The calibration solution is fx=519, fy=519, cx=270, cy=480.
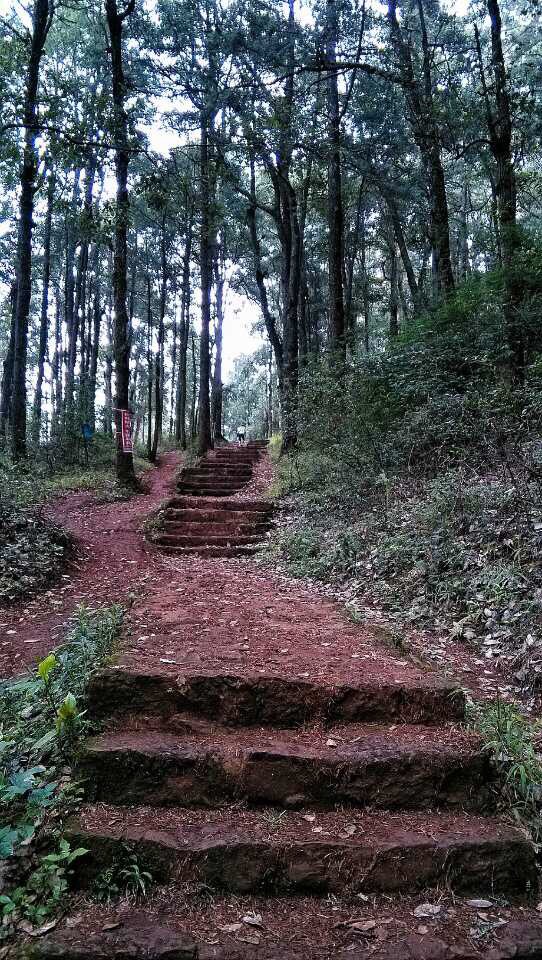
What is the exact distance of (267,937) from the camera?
214 cm

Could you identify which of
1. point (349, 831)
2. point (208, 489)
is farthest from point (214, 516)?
point (349, 831)

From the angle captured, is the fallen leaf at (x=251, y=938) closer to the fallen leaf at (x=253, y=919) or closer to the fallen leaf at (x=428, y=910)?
the fallen leaf at (x=253, y=919)

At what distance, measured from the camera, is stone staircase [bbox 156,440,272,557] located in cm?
909

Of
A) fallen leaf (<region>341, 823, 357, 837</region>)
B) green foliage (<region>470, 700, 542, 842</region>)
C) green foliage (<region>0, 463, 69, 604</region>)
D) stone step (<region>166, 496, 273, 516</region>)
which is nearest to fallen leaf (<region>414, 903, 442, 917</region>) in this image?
fallen leaf (<region>341, 823, 357, 837</region>)

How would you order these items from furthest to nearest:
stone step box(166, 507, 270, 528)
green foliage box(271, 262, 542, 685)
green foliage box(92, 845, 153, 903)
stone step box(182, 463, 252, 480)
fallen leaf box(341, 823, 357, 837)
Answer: stone step box(182, 463, 252, 480) → stone step box(166, 507, 270, 528) → green foliage box(271, 262, 542, 685) → fallen leaf box(341, 823, 357, 837) → green foliage box(92, 845, 153, 903)

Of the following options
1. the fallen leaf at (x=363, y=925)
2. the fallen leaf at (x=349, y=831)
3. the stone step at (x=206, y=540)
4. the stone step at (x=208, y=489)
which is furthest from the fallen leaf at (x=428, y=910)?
the stone step at (x=208, y=489)

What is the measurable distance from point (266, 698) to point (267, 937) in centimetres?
128

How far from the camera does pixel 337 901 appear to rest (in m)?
2.35

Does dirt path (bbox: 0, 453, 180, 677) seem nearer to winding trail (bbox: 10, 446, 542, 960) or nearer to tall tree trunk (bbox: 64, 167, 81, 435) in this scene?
winding trail (bbox: 10, 446, 542, 960)

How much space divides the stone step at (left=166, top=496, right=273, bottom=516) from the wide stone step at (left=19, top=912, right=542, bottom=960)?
8.35m

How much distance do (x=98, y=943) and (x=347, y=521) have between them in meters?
6.69

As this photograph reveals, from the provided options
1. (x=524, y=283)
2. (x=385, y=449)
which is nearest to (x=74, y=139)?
(x=385, y=449)

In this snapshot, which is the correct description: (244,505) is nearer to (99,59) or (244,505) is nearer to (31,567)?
(31,567)

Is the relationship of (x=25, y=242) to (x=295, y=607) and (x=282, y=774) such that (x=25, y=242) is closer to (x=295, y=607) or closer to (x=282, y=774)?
(x=295, y=607)
